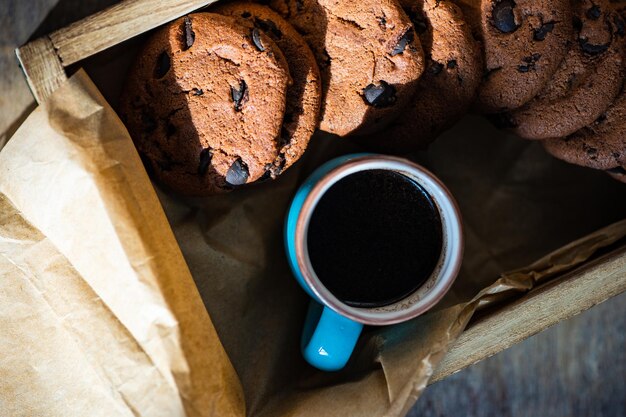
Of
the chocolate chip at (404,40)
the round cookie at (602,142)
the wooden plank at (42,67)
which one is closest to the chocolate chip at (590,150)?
the round cookie at (602,142)

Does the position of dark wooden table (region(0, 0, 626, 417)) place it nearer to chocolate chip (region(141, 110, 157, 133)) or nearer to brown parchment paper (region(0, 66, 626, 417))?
brown parchment paper (region(0, 66, 626, 417))

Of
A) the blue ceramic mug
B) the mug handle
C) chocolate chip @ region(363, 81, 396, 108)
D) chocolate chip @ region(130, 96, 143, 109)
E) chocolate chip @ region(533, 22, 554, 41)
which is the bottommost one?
the mug handle

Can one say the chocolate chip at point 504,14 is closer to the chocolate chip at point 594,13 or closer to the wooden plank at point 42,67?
the chocolate chip at point 594,13

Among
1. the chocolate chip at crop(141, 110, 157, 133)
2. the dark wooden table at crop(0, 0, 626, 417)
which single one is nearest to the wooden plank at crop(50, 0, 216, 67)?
the chocolate chip at crop(141, 110, 157, 133)

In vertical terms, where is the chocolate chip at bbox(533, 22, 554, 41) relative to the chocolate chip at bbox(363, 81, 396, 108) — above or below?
above

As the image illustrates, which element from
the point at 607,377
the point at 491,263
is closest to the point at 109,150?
the point at 491,263

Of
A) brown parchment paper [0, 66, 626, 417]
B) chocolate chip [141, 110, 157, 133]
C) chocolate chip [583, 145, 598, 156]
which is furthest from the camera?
chocolate chip [583, 145, 598, 156]

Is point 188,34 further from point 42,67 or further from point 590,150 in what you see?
point 590,150
